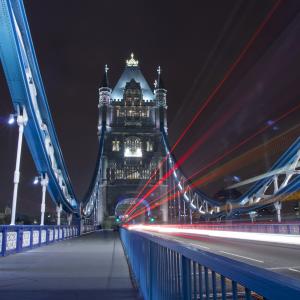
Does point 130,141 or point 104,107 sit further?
point 104,107

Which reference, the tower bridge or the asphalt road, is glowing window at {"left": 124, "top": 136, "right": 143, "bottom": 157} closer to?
the tower bridge

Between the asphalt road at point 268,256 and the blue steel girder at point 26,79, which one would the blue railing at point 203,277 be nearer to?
the asphalt road at point 268,256

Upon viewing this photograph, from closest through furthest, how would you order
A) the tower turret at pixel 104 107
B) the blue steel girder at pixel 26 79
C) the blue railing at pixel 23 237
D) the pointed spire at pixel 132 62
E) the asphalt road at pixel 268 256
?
the asphalt road at pixel 268 256
the blue railing at pixel 23 237
the blue steel girder at pixel 26 79
the tower turret at pixel 104 107
the pointed spire at pixel 132 62

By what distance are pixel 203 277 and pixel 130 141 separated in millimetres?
96940

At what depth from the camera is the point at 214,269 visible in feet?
8.12

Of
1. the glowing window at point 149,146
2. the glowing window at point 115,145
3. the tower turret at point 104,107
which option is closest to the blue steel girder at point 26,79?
the glowing window at point 115,145

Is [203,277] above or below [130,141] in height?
below

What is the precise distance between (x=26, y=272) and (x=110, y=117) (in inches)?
3724

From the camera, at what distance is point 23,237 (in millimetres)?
17359

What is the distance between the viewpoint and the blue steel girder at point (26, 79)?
17953mm

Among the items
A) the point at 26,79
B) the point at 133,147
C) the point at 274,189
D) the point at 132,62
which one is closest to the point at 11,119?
the point at 26,79

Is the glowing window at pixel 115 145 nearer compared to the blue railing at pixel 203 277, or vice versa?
the blue railing at pixel 203 277

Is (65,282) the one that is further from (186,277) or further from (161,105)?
(161,105)

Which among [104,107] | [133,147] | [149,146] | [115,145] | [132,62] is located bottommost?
[133,147]
